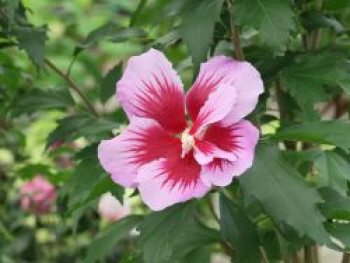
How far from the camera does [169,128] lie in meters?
0.75

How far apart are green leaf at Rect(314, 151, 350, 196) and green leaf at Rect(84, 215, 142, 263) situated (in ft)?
1.03

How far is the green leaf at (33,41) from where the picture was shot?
0.95 metres

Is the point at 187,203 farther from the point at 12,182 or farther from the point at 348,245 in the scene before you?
the point at 12,182

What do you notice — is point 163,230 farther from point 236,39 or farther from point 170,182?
point 236,39

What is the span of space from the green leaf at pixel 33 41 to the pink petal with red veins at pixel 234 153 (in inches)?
13.0

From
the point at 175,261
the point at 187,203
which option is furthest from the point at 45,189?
the point at 187,203

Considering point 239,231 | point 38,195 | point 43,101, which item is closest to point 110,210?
point 38,195

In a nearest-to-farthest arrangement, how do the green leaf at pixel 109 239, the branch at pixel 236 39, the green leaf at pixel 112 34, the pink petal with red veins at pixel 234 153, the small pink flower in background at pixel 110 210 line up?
the pink petal with red veins at pixel 234 153
the branch at pixel 236 39
the green leaf at pixel 112 34
the green leaf at pixel 109 239
the small pink flower in background at pixel 110 210

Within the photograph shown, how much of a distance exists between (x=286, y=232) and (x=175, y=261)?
174 mm

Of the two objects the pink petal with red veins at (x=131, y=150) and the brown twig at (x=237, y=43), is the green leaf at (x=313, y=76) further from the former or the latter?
the pink petal with red veins at (x=131, y=150)

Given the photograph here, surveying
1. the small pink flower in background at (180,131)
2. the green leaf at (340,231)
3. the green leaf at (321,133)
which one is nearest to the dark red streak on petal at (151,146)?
the small pink flower in background at (180,131)

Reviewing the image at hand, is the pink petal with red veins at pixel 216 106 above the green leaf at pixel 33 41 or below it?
above

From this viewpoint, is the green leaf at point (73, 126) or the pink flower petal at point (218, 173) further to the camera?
the green leaf at point (73, 126)

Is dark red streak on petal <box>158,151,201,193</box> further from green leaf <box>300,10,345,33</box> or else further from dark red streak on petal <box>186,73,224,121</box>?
green leaf <box>300,10,345,33</box>
